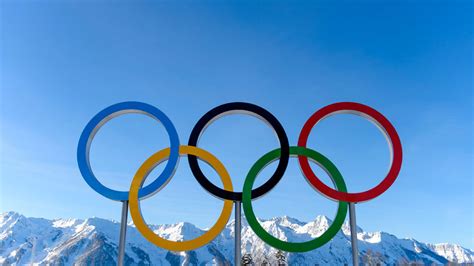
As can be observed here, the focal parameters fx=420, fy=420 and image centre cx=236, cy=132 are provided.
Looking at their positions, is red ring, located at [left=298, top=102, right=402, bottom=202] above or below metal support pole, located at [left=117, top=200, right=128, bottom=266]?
above

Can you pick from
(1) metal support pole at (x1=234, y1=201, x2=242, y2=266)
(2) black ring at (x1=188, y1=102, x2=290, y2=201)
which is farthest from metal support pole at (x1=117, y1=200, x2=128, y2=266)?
(1) metal support pole at (x1=234, y1=201, x2=242, y2=266)

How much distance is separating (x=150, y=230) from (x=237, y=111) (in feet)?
15.9

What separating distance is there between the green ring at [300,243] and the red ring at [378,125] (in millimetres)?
274

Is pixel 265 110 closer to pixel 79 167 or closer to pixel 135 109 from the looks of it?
pixel 135 109

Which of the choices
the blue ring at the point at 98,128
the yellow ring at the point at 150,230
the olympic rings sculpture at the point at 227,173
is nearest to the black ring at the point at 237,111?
the olympic rings sculpture at the point at 227,173

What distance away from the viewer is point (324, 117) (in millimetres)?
14391

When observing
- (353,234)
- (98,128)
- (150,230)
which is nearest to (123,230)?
(150,230)

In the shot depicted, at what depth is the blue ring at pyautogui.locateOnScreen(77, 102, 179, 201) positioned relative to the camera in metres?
13.5

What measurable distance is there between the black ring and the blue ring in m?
0.63

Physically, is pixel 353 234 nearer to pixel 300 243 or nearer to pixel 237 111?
pixel 300 243

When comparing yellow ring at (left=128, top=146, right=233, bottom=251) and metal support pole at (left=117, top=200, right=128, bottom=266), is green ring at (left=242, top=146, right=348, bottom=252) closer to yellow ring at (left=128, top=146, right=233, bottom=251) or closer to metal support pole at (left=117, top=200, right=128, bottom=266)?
yellow ring at (left=128, top=146, right=233, bottom=251)

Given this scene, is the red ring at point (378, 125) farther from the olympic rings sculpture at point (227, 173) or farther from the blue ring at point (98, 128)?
the blue ring at point (98, 128)

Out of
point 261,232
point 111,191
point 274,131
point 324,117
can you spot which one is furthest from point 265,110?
point 111,191

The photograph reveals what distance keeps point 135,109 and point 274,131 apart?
485 cm
